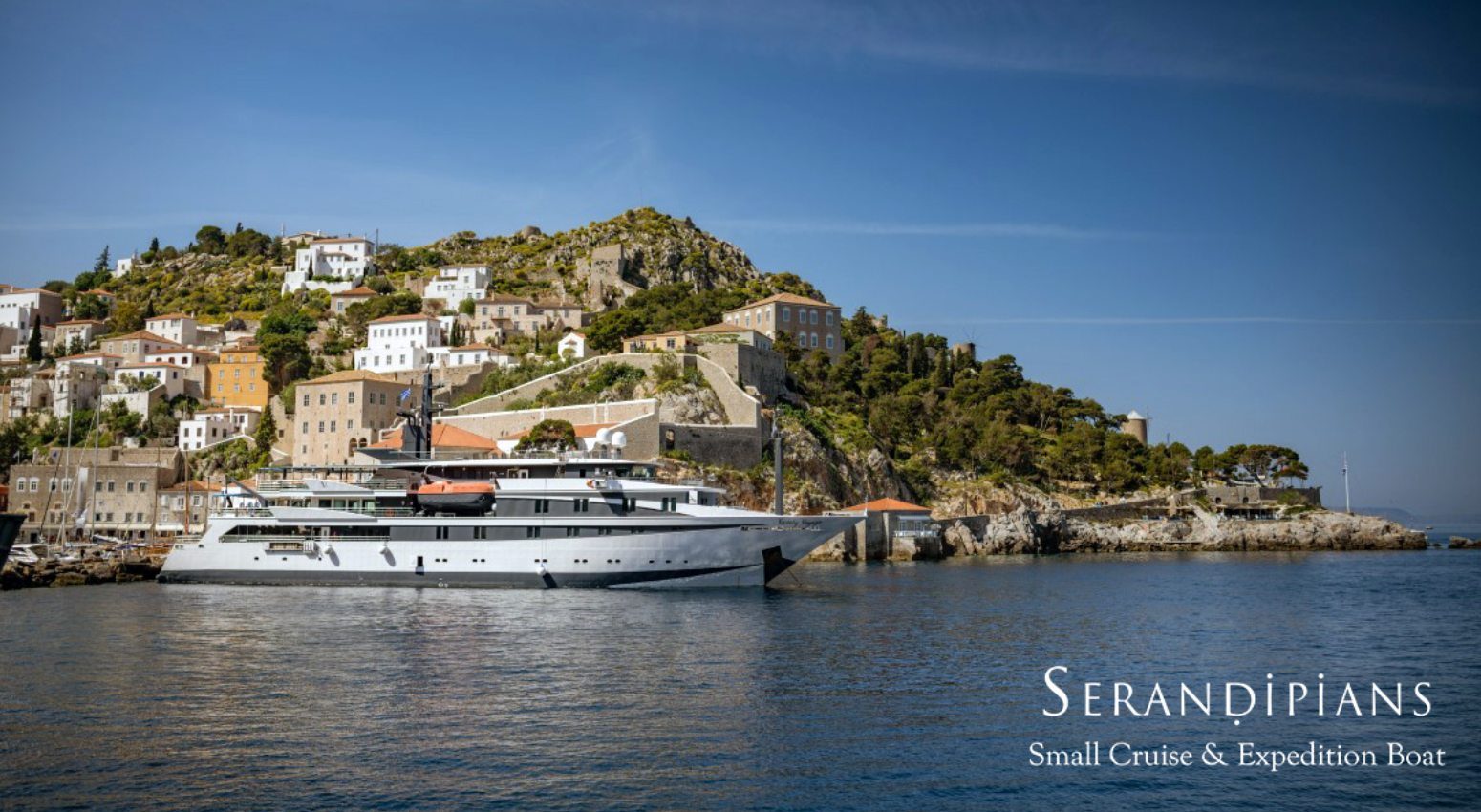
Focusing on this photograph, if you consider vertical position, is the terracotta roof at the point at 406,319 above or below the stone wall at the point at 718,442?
above

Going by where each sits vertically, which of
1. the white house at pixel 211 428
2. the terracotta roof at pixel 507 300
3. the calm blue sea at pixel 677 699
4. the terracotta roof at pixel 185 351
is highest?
the terracotta roof at pixel 507 300

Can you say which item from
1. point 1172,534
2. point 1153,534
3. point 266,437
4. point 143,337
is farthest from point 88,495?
point 1172,534

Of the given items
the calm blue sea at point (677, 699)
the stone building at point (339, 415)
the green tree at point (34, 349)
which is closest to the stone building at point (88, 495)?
the stone building at point (339, 415)

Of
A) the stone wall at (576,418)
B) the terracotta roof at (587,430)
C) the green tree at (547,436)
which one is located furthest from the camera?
the stone wall at (576,418)

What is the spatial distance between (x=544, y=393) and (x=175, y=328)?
39.0 meters

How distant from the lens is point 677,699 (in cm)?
1831

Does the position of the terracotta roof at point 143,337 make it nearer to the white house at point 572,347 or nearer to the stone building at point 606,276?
the white house at point 572,347

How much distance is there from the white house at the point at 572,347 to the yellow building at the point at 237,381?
771 inches

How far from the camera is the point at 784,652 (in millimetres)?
23000

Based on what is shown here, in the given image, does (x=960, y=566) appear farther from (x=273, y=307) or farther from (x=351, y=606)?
(x=273, y=307)

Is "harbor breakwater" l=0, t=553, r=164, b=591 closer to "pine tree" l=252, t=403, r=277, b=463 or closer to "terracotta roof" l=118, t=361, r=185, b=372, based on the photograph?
"pine tree" l=252, t=403, r=277, b=463

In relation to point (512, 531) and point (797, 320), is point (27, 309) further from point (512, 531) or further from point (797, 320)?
point (512, 531)

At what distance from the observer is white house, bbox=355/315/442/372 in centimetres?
7206

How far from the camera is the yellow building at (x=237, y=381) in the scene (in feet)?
238
